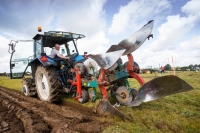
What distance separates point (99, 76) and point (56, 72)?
1633 mm

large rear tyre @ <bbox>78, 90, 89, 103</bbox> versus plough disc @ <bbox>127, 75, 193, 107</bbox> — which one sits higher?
plough disc @ <bbox>127, 75, 193, 107</bbox>

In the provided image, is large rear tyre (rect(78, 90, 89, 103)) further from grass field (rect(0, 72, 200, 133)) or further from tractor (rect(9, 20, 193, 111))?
grass field (rect(0, 72, 200, 133))

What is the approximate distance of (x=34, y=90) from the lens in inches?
236

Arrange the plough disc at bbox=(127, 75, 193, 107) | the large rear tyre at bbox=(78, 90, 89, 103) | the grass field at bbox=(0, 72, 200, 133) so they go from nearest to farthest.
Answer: the grass field at bbox=(0, 72, 200, 133), the plough disc at bbox=(127, 75, 193, 107), the large rear tyre at bbox=(78, 90, 89, 103)

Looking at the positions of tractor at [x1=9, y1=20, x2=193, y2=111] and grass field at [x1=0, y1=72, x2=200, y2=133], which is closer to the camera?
grass field at [x1=0, y1=72, x2=200, y2=133]

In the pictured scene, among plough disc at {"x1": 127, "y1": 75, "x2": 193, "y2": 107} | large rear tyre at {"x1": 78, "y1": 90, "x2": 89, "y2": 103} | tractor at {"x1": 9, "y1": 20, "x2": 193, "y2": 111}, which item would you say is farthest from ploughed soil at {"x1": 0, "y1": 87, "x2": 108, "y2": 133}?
plough disc at {"x1": 127, "y1": 75, "x2": 193, "y2": 107}

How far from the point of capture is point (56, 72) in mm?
4812

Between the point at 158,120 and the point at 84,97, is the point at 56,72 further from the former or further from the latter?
the point at 158,120

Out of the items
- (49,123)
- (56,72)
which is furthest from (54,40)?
(49,123)

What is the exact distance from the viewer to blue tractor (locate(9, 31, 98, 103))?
4.39 meters

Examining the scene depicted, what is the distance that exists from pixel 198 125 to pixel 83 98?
2.72 m

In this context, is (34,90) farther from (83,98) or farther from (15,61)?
(83,98)

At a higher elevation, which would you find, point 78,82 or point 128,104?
point 78,82

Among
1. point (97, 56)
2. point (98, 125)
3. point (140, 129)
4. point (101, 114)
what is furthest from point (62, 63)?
point (140, 129)
